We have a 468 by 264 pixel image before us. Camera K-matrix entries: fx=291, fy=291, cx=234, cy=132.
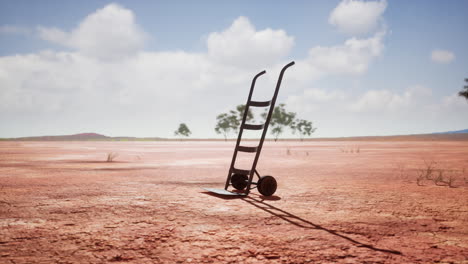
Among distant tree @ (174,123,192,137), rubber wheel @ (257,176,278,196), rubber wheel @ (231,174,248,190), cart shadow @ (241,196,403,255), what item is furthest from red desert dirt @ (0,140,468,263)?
distant tree @ (174,123,192,137)

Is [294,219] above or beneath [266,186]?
beneath

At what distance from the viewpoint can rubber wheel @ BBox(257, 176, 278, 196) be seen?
532cm

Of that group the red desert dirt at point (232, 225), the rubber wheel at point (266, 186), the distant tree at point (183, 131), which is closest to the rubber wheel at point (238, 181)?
the red desert dirt at point (232, 225)

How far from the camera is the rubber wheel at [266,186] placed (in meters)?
5.32

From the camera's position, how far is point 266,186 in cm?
538

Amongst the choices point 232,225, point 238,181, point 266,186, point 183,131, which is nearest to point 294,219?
point 232,225

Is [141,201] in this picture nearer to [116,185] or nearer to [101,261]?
[116,185]

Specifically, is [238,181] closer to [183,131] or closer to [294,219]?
[294,219]

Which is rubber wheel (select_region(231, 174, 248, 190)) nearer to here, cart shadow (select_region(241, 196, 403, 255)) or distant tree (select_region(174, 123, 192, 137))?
cart shadow (select_region(241, 196, 403, 255))

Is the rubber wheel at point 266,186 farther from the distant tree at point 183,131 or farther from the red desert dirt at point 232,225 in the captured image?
the distant tree at point 183,131

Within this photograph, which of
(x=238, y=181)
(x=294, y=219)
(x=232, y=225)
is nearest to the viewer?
(x=232, y=225)

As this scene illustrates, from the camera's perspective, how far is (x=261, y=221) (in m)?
3.73

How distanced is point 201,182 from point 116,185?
6.46ft

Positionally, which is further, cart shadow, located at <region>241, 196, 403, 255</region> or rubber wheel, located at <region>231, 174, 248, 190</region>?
rubber wheel, located at <region>231, 174, 248, 190</region>
